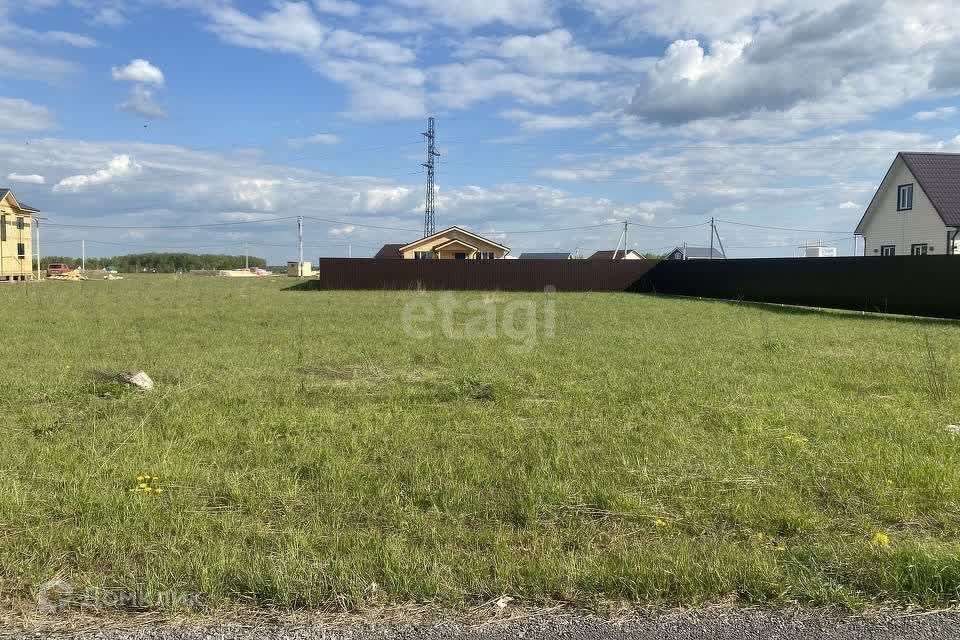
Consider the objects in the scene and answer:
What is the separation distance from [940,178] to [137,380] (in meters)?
28.6

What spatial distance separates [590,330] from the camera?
37.1 ft

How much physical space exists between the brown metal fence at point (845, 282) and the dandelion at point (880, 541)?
48.4 ft

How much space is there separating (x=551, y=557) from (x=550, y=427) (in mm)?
2043

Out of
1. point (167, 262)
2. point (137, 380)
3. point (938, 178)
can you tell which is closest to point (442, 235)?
point (938, 178)

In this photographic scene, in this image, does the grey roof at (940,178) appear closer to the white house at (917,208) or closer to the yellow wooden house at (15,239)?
the white house at (917,208)

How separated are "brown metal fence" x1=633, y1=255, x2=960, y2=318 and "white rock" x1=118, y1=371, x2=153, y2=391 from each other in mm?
16522

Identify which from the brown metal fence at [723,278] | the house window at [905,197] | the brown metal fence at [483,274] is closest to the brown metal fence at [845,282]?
the brown metal fence at [723,278]

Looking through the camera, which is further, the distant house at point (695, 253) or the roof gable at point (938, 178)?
the distant house at point (695, 253)

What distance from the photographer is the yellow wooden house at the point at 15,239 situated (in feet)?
108

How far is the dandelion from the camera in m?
2.65

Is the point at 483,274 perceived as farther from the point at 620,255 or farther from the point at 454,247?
the point at 620,255

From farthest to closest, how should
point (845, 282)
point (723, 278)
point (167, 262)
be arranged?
point (167, 262)
point (723, 278)
point (845, 282)

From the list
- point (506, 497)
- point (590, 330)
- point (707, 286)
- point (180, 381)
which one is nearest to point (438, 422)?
point (506, 497)

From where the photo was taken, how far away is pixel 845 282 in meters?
17.3
